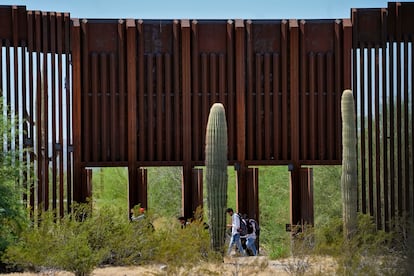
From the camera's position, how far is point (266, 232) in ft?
102

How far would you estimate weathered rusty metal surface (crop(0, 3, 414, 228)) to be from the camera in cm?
1725

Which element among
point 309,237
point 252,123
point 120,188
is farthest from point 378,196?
point 120,188

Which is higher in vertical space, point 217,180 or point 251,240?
point 217,180

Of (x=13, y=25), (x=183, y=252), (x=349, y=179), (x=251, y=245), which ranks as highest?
(x=13, y=25)

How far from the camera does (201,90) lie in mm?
17828

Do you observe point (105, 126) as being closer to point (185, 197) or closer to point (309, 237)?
point (185, 197)

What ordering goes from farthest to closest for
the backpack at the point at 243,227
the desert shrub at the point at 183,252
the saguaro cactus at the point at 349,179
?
the backpack at the point at 243,227
the saguaro cactus at the point at 349,179
the desert shrub at the point at 183,252

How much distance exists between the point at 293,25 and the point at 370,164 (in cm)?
392

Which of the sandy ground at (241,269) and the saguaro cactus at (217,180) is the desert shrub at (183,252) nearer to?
the sandy ground at (241,269)

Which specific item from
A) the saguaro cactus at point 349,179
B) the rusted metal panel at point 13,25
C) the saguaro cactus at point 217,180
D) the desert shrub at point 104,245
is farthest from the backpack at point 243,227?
the rusted metal panel at point 13,25

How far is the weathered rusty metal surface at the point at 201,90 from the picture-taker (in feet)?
56.6

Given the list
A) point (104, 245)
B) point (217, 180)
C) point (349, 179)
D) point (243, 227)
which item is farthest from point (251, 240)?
point (104, 245)

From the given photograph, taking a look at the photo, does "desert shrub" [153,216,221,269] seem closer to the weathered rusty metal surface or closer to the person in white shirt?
the person in white shirt

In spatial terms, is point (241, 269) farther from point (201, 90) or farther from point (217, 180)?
point (201, 90)
